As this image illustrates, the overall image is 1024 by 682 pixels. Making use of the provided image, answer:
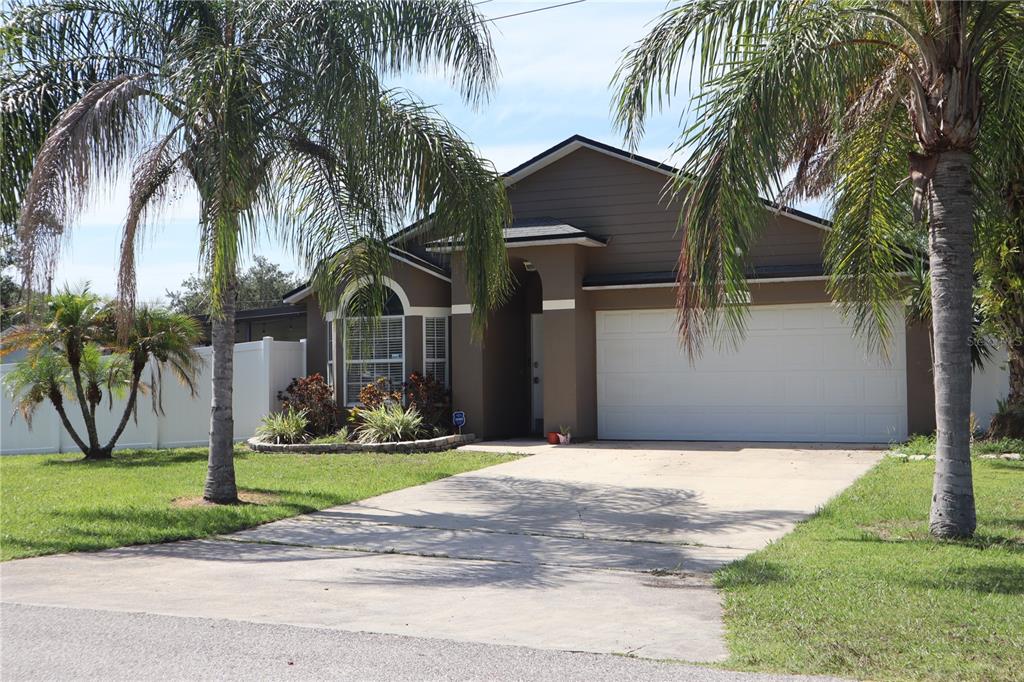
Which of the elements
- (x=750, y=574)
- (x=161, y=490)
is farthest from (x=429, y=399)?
(x=750, y=574)

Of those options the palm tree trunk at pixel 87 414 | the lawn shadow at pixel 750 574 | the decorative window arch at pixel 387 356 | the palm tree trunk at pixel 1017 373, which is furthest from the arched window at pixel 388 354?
the lawn shadow at pixel 750 574

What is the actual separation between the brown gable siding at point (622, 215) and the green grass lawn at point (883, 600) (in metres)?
7.91

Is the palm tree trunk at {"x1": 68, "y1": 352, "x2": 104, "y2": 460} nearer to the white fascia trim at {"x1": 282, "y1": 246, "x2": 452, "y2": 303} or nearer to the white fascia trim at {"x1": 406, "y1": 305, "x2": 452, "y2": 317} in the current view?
the white fascia trim at {"x1": 282, "y1": 246, "x2": 452, "y2": 303}

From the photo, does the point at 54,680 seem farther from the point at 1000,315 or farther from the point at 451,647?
the point at 1000,315

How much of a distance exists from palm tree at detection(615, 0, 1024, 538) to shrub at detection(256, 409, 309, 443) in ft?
34.2

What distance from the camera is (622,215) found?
18.0 meters

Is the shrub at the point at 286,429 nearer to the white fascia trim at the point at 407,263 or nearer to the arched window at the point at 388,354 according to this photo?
the arched window at the point at 388,354

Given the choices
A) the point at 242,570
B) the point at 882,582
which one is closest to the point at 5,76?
the point at 242,570

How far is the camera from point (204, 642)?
576cm

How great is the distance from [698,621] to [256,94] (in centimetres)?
705

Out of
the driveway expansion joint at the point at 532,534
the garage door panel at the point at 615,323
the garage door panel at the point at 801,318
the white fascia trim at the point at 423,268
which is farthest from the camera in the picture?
the garage door panel at the point at 615,323

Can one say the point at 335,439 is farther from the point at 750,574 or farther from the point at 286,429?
the point at 750,574

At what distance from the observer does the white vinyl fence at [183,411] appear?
1875cm

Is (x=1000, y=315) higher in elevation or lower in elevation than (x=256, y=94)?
lower
